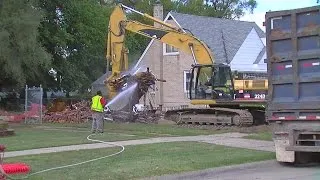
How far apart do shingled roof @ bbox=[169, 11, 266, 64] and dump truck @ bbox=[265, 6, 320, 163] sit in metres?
25.7

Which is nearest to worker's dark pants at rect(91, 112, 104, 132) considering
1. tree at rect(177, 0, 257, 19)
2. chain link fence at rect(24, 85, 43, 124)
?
chain link fence at rect(24, 85, 43, 124)

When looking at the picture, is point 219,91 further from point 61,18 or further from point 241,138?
point 61,18

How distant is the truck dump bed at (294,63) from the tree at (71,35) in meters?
33.3

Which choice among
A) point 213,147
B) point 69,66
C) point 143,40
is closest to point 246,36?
point 69,66

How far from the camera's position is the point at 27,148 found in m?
17.2

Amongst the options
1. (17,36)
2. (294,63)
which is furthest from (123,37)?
(294,63)

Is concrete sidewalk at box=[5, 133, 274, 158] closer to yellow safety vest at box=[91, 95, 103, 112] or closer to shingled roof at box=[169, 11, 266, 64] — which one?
yellow safety vest at box=[91, 95, 103, 112]

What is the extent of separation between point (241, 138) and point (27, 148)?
742 centimetres

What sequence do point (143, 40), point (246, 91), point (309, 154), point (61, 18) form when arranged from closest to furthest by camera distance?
point (309, 154) < point (246, 91) < point (61, 18) < point (143, 40)

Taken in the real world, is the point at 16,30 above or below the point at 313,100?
above

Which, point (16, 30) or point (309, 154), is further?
point (16, 30)

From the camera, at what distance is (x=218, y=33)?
140 ft

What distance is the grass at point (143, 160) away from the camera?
12266 mm

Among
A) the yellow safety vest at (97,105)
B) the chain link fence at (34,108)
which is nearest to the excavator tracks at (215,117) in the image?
the yellow safety vest at (97,105)
